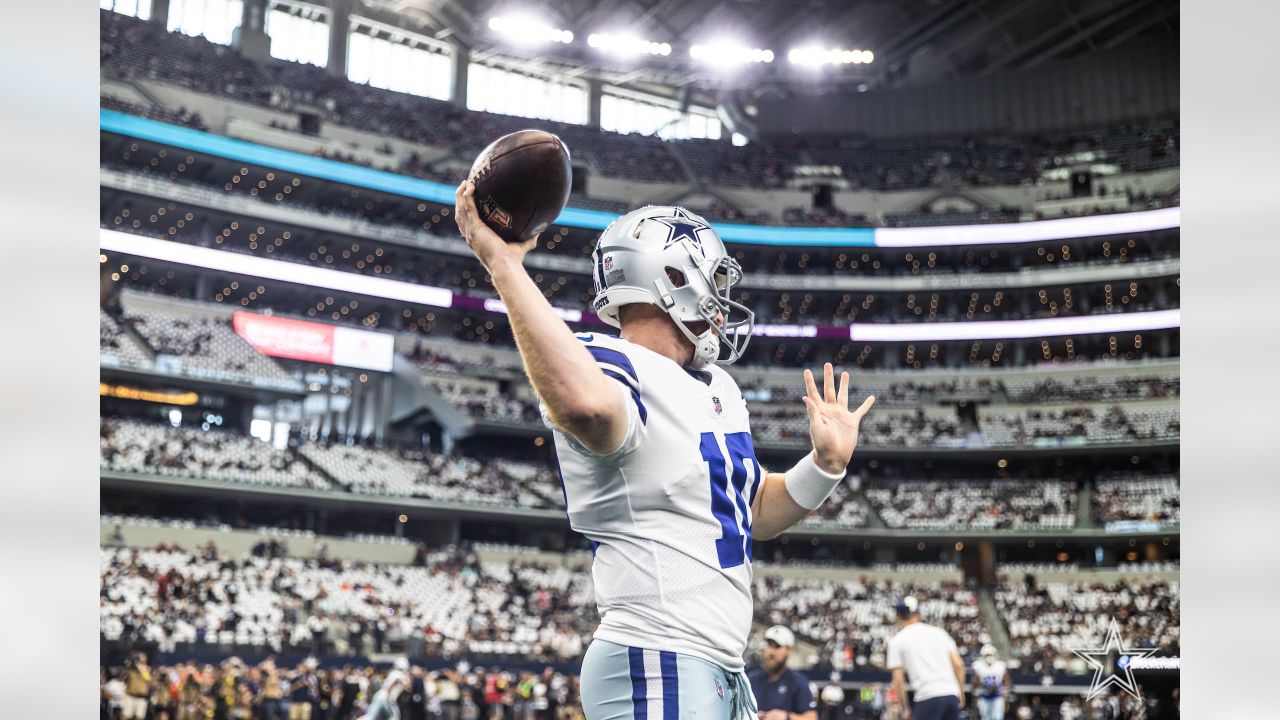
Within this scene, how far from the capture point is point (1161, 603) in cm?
3622

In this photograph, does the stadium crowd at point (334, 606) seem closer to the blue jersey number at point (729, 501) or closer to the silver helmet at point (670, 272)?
the silver helmet at point (670, 272)

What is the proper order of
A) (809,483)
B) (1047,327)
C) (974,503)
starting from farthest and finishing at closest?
(1047,327) < (974,503) < (809,483)

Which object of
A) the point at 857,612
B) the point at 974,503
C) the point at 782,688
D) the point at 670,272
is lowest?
the point at 857,612

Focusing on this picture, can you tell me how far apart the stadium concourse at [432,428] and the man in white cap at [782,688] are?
19.2 meters

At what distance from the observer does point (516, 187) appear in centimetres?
246

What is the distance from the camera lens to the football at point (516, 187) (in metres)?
2.44

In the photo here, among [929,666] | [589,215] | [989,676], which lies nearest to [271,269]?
[589,215]

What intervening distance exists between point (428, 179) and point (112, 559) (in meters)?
20.8

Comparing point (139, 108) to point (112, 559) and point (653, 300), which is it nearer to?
point (112, 559)

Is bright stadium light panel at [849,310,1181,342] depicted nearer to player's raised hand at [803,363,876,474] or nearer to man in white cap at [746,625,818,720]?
man in white cap at [746,625,818,720]

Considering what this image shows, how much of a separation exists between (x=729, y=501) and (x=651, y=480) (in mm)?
240

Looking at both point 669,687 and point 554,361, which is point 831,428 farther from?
point 554,361
